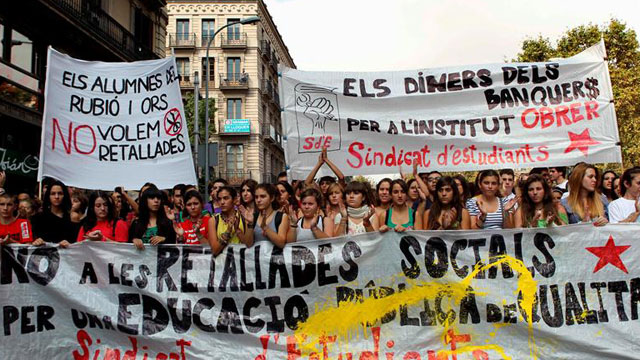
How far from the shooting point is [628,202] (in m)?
5.21

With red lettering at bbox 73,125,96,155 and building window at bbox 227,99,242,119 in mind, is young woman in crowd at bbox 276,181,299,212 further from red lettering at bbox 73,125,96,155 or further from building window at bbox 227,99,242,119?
building window at bbox 227,99,242,119

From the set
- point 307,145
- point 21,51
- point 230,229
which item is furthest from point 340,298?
point 21,51

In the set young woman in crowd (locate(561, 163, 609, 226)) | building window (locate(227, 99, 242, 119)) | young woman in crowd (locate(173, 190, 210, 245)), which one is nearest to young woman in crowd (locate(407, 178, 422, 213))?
young woman in crowd (locate(561, 163, 609, 226))

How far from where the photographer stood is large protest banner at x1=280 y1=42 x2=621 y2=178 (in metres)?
6.08

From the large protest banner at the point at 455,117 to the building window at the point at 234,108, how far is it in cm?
3724

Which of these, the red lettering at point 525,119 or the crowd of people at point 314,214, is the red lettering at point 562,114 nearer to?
the red lettering at point 525,119

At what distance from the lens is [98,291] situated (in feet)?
15.8

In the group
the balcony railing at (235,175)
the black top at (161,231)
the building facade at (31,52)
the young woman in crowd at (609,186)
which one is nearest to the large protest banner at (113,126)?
the black top at (161,231)

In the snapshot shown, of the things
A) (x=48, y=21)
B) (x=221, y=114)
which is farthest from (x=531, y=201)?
(x=221, y=114)

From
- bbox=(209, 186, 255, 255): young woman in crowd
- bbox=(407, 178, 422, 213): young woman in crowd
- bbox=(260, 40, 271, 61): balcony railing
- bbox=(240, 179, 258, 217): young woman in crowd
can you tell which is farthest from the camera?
bbox=(260, 40, 271, 61): balcony railing

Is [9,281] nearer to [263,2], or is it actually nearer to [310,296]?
[310,296]

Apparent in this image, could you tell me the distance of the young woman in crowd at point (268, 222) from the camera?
4.84 metres

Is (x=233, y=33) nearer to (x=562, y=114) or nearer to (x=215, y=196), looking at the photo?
(x=215, y=196)

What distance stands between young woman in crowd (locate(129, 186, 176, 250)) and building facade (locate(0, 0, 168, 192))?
10144 millimetres
